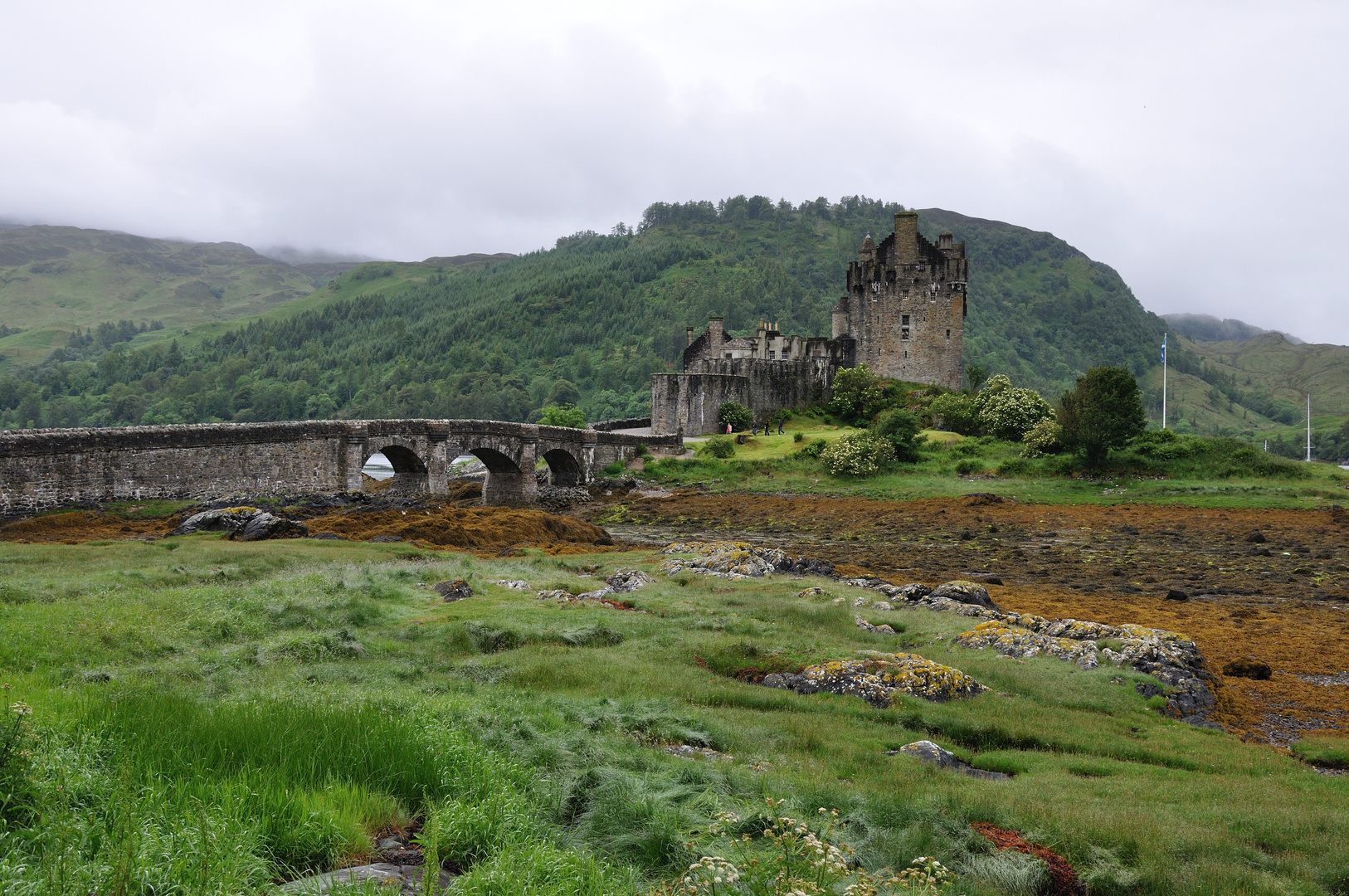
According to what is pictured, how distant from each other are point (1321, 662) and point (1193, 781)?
36.2 feet

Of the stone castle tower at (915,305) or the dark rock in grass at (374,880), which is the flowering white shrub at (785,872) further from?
the stone castle tower at (915,305)

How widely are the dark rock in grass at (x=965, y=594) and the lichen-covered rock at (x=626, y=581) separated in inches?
298

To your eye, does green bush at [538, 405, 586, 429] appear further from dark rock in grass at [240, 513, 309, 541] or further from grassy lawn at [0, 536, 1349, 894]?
grassy lawn at [0, 536, 1349, 894]

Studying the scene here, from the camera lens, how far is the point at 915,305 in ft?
240

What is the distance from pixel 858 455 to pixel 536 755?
159ft

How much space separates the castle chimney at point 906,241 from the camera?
72.6 meters

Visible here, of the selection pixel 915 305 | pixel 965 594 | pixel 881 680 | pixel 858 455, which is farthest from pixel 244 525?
pixel 915 305

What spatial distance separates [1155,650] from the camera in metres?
15.8

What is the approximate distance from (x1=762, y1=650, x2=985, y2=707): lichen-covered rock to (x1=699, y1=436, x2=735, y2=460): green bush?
4552cm

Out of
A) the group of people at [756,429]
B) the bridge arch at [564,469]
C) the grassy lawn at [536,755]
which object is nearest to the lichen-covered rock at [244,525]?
the grassy lawn at [536,755]

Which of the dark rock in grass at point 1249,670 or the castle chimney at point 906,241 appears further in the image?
the castle chimney at point 906,241

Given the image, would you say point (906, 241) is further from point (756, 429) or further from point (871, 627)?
point (871, 627)

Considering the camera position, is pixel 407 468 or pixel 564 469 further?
pixel 564 469

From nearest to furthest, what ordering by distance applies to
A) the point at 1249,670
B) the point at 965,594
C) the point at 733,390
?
the point at 1249,670 → the point at 965,594 → the point at 733,390
